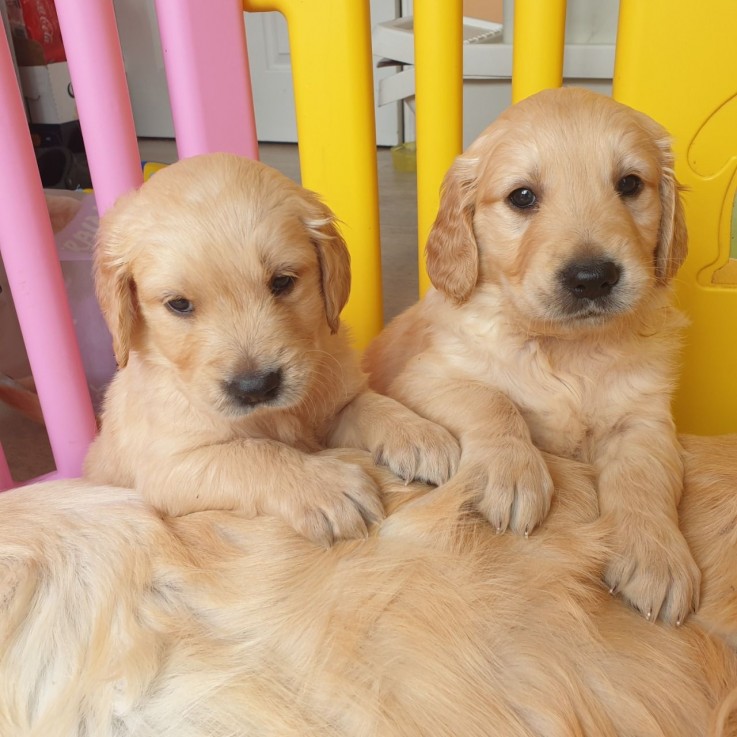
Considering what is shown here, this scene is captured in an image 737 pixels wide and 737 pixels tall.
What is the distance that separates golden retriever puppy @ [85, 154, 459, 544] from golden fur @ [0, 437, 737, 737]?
5.0 inches

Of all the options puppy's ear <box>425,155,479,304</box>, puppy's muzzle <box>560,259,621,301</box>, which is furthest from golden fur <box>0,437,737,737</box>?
puppy's ear <box>425,155,479,304</box>

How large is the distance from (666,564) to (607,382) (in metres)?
0.49

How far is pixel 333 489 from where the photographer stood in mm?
1227

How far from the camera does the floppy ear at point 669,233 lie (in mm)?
1522

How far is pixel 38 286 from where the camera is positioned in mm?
1644

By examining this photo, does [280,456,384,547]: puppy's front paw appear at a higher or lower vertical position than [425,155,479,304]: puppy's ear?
lower

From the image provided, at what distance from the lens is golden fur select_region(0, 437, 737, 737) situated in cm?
93

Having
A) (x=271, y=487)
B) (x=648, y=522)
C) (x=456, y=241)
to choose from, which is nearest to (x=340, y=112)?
(x=456, y=241)

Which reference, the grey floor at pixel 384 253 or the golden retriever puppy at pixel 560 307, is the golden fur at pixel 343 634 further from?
the grey floor at pixel 384 253

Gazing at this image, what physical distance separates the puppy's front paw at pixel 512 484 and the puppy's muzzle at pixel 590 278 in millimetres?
278

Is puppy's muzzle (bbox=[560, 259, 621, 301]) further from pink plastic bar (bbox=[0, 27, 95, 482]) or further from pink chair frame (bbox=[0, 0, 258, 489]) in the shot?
pink plastic bar (bbox=[0, 27, 95, 482])

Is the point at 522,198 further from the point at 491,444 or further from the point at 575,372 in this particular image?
the point at 491,444

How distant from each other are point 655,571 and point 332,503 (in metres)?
0.47

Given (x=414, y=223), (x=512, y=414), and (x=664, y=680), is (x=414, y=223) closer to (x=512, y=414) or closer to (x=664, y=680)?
(x=512, y=414)
